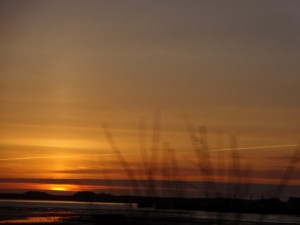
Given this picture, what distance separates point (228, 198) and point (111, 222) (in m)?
6.72

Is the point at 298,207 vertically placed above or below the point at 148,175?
above

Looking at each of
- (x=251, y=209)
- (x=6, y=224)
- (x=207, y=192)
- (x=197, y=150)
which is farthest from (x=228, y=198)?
(x=251, y=209)

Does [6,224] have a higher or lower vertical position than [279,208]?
lower

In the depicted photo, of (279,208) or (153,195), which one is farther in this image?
(279,208)

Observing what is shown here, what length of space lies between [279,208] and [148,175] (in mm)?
73801

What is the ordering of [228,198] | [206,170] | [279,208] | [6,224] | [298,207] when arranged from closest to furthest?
1. [206,170]
2. [228,198]
3. [6,224]
4. [279,208]
5. [298,207]

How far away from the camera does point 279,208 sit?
8412 centimetres

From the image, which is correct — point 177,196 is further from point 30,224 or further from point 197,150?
point 30,224

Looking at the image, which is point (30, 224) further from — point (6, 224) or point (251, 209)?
point (251, 209)

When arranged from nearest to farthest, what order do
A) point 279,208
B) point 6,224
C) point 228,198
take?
point 228,198, point 6,224, point 279,208

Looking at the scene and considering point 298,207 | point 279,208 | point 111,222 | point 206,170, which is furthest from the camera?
point 298,207

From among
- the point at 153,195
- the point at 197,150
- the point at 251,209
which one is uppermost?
the point at 251,209

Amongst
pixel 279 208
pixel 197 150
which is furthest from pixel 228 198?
pixel 279 208

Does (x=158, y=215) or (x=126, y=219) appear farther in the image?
(x=158, y=215)
